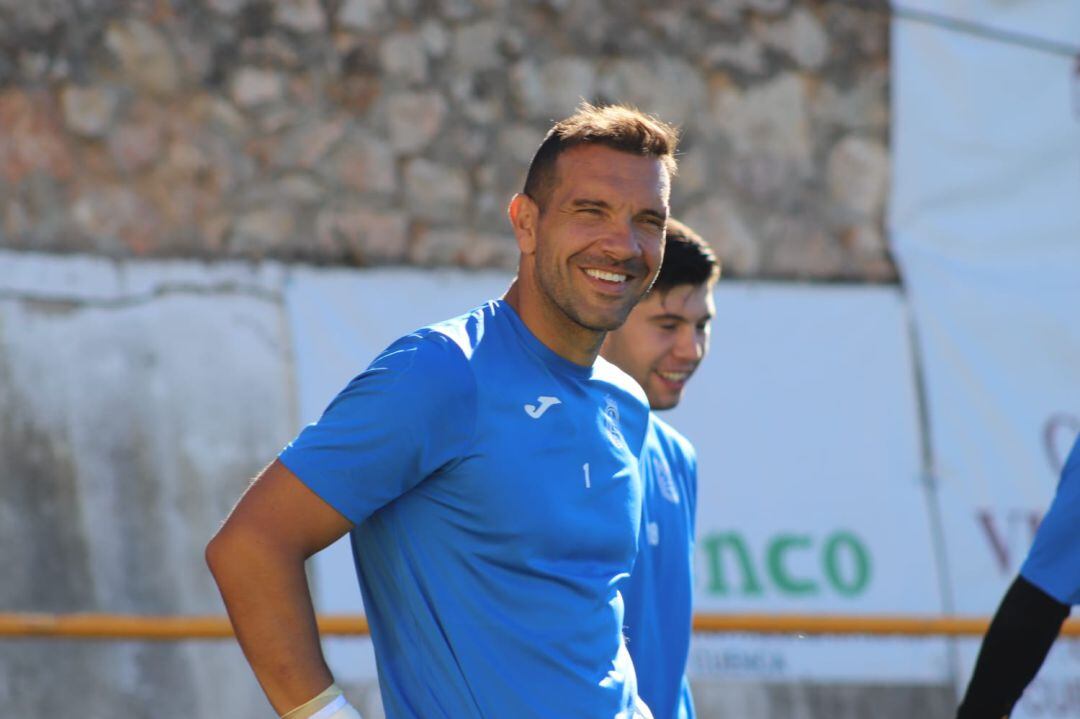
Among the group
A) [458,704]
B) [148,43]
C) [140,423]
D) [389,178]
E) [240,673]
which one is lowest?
[240,673]

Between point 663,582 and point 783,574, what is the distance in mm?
3814

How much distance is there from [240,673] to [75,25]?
2.78m

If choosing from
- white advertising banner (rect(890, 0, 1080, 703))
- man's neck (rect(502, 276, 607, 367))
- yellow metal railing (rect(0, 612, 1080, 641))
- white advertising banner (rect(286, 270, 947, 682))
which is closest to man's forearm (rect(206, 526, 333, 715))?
man's neck (rect(502, 276, 607, 367))

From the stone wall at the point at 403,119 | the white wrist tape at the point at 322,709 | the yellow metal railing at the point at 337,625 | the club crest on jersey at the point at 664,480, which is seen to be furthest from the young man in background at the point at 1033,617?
the stone wall at the point at 403,119

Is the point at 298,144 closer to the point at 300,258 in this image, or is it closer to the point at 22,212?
the point at 300,258

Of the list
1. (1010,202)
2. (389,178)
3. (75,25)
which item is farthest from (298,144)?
(1010,202)

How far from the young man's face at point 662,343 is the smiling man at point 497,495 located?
1.10m

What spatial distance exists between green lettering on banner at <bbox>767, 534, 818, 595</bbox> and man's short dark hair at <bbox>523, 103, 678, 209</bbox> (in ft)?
15.1

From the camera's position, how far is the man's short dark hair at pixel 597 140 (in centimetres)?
325

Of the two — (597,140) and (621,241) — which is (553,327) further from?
(597,140)

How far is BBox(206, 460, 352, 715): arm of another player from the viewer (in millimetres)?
2791

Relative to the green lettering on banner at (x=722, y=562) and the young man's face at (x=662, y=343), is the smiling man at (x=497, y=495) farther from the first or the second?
the green lettering on banner at (x=722, y=562)

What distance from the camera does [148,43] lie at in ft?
24.5

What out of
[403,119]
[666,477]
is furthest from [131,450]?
[666,477]
